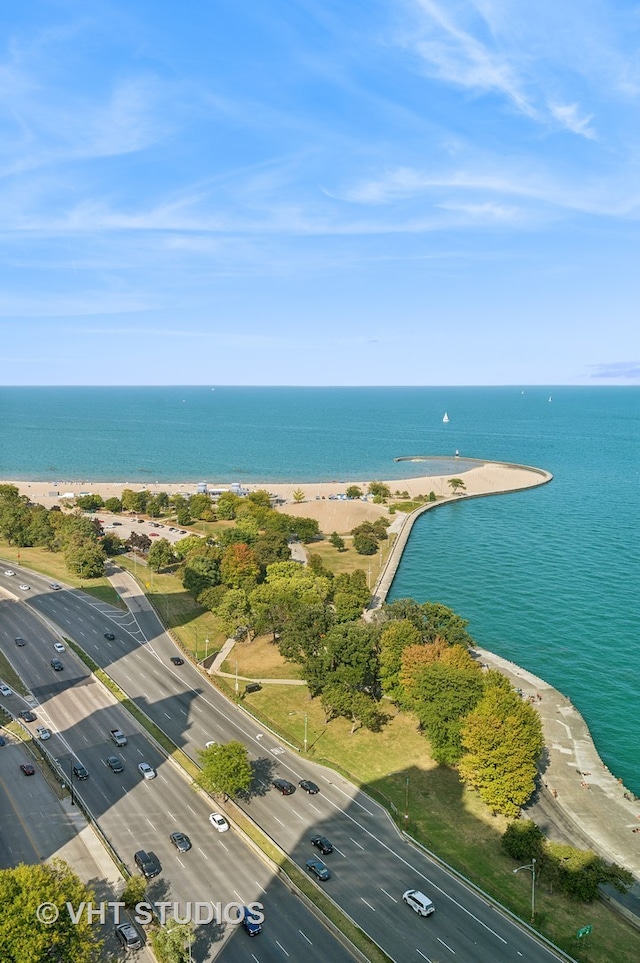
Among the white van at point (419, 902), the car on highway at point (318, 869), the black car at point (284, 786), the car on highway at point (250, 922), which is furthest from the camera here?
the black car at point (284, 786)

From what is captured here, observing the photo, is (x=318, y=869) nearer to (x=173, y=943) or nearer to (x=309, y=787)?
(x=309, y=787)

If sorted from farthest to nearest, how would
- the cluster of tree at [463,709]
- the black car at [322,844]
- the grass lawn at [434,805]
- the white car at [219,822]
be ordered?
the cluster of tree at [463,709] < the white car at [219,822] < the black car at [322,844] < the grass lawn at [434,805]

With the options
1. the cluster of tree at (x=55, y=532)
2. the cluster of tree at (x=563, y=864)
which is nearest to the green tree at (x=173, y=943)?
the cluster of tree at (x=563, y=864)

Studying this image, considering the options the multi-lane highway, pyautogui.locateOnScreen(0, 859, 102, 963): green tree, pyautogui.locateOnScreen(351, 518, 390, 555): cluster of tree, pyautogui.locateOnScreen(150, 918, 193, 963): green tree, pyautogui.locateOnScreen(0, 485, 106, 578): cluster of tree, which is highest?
pyautogui.locateOnScreen(0, 485, 106, 578): cluster of tree

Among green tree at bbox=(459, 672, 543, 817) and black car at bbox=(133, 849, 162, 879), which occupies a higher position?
green tree at bbox=(459, 672, 543, 817)

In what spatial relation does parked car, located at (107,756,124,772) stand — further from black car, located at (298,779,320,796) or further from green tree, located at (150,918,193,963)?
green tree, located at (150,918,193,963)

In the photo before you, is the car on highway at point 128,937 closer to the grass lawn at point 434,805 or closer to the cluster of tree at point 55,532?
the grass lawn at point 434,805

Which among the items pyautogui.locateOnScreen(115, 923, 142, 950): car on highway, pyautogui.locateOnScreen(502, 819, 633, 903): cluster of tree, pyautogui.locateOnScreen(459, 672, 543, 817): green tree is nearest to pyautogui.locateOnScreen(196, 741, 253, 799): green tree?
pyautogui.locateOnScreen(115, 923, 142, 950): car on highway

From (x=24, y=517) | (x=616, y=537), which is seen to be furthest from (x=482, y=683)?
(x=24, y=517)
